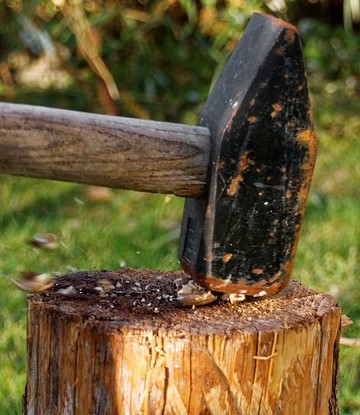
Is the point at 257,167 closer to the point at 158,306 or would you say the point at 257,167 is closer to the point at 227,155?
the point at 227,155

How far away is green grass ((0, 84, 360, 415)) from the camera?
11.4ft

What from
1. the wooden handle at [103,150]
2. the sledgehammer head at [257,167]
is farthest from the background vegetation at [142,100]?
the wooden handle at [103,150]

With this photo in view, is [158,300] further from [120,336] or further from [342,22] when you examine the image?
[342,22]

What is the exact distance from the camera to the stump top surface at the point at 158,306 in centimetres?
208

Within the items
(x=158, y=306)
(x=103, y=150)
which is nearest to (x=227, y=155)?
(x=103, y=150)

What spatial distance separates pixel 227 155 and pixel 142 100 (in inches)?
178

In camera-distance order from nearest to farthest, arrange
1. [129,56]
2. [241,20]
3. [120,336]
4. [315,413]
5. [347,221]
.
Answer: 1. [120,336]
2. [315,413]
3. [347,221]
4. [241,20]
5. [129,56]

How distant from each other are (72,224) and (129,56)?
7.41 feet

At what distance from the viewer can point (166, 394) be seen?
2031 millimetres

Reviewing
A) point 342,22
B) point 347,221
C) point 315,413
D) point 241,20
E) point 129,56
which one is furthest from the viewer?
point 342,22

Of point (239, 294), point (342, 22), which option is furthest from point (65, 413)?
point (342, 22)

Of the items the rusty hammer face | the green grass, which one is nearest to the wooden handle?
the rusty hammer face

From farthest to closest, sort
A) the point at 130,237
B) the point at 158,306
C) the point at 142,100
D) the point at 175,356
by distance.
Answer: the point at 142,100 < the point at 130,237 < the point at 158,306 < the point at 175,356

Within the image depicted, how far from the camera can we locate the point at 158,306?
222cm
